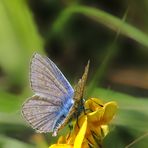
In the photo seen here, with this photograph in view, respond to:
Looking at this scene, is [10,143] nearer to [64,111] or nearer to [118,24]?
[64,111]

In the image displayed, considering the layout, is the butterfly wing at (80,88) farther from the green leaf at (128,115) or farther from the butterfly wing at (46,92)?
the green leaf at (128,115)

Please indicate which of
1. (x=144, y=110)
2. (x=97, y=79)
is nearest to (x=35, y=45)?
(x=97, y=79)

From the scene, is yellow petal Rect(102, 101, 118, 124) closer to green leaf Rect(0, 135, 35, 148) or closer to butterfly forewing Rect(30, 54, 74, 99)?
butterfly forewing Rect(30, 54, 74, 99)

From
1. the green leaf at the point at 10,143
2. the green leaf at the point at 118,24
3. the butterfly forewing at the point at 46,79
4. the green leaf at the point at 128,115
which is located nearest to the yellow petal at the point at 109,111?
the butterfly forewing at the point at 46,79

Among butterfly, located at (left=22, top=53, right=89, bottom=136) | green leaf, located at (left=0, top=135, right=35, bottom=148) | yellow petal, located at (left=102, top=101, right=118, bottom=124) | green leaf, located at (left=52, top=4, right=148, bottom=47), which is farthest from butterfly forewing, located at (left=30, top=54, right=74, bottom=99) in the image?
green leaf, located at (left=52, top=4, right=148, bottom=47)

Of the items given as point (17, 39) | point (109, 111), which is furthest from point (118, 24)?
point (109, 111)

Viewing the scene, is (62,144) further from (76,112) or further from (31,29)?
(31,29)
